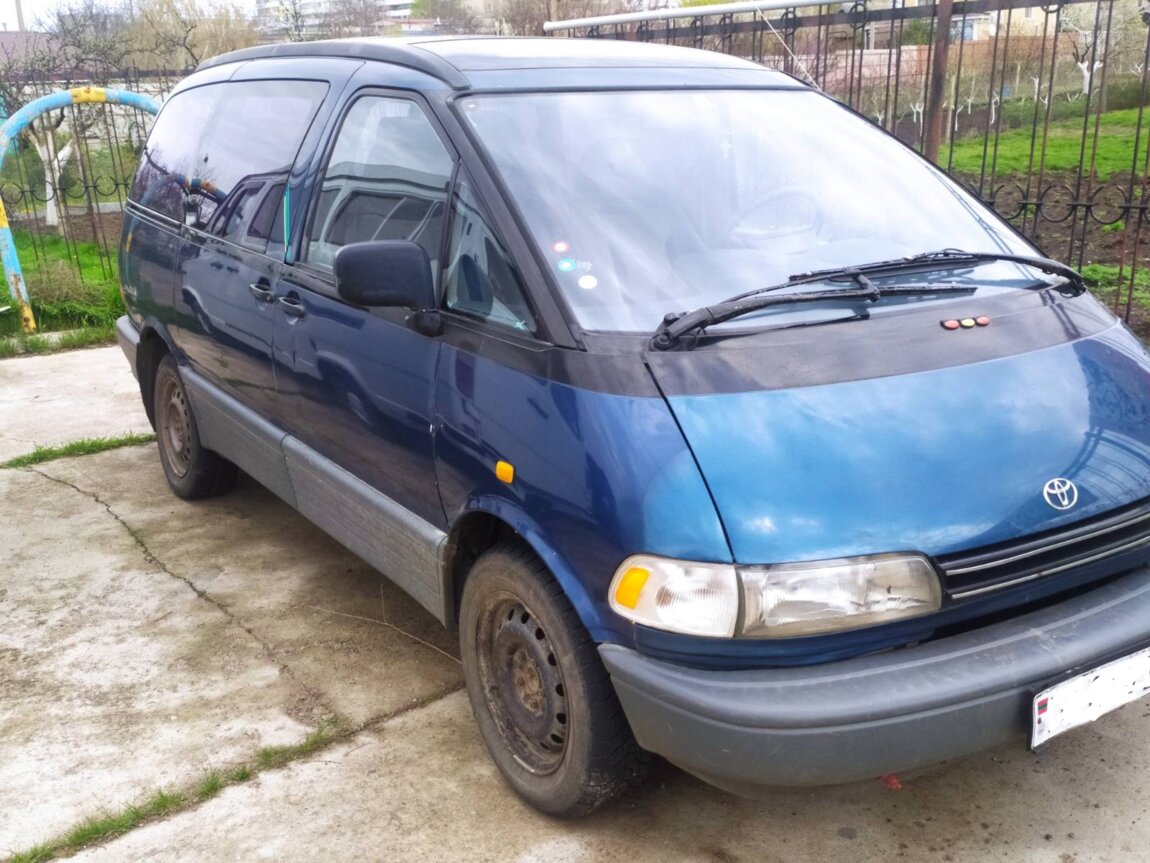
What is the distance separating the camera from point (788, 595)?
7.45 feet

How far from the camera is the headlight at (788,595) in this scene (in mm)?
2268

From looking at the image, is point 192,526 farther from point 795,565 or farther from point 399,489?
point 795,565

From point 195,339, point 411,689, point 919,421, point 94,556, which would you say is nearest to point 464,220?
point 919,421

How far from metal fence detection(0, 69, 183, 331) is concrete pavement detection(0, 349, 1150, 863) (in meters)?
4.87

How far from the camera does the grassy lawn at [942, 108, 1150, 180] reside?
9544 mm

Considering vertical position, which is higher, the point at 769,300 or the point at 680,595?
the point at 769,300

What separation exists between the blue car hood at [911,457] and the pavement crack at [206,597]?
1688 mm

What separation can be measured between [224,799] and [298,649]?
2.86 feet

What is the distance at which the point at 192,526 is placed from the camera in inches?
196

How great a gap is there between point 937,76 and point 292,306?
13.8 feet

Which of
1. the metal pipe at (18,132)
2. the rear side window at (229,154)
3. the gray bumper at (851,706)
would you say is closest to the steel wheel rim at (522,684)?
the gray bumper at (851,706)

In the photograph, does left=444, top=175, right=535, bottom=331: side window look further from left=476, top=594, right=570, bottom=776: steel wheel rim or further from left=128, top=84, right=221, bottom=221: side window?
left=128, top=84, right=221, bottom=221: side window

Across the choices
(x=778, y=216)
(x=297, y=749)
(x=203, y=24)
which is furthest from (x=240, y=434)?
(x=203, y=24)

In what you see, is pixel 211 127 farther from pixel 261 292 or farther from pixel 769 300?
pixel 769 300
